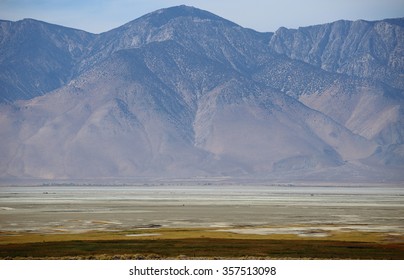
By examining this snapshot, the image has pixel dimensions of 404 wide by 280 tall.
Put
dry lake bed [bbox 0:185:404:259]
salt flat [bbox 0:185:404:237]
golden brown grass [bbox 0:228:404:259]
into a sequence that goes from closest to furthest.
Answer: golden brown grass [bbox 0:228:404:259], dry lake bed [bbox 0:185:404:259], salt flat [bbox 0:185:404:237]

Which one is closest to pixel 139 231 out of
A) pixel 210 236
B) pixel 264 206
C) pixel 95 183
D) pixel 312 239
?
pixel 210 236

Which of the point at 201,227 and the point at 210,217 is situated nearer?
the point at 201,227

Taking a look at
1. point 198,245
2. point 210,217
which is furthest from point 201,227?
point 198,245

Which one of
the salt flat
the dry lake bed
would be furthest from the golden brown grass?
the salt flat

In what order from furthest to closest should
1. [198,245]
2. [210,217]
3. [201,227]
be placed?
1. [210,217]
2. [201,227]
3. [198,245]

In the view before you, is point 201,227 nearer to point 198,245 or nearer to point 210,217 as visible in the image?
point 210,217

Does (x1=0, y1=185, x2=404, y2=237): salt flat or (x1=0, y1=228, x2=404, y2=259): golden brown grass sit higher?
(x1=0, y1=185, x2=404, y2=237): salt flat

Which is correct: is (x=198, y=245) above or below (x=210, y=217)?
below

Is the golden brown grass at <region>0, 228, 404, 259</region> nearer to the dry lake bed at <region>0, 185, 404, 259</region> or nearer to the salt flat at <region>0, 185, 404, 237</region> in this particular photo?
the dry lake bed at <region>0, 185, 404, 259</region>

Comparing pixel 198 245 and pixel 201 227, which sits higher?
pixel 201 227

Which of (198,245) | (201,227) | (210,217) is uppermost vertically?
(210,217)

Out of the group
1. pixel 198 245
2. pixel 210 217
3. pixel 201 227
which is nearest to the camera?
pixel 198 245
